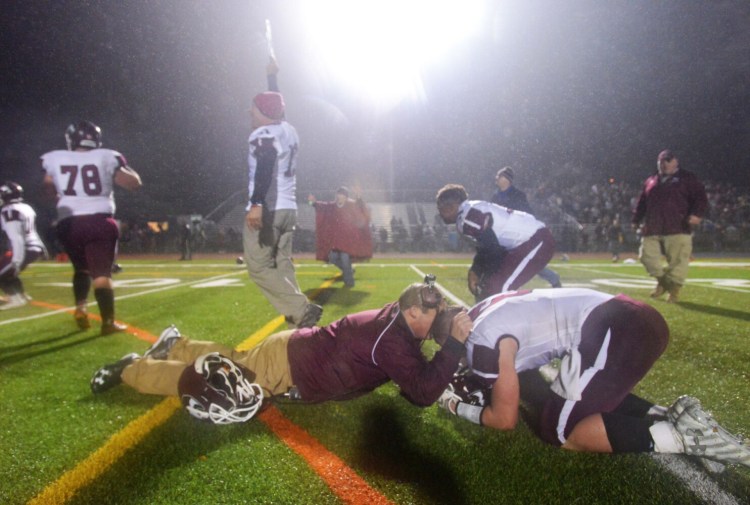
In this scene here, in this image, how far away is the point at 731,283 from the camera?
31.7ft

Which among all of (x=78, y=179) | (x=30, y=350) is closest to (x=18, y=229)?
(x=78, y=179)

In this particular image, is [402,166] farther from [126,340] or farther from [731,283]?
[126,340]

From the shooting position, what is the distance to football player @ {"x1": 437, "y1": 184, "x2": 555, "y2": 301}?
4051 millimetres

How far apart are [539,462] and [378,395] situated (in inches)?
47.4

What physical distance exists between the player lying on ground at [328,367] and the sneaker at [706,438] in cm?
109

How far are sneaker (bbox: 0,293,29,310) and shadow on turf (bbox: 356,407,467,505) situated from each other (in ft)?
21.7

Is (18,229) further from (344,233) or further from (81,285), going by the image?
(344,233)

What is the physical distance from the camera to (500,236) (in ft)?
13.6

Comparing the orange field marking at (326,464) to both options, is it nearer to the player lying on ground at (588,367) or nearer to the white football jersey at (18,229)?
the player lying on ground at (588,367)

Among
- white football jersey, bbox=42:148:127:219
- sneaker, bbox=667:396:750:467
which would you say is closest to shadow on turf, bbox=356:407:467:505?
sneaker, bbox=667:396:750:467

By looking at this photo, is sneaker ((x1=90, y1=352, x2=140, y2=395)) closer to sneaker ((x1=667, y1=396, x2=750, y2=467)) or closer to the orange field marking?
the orange field marking

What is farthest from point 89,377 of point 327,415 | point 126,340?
point 327,415

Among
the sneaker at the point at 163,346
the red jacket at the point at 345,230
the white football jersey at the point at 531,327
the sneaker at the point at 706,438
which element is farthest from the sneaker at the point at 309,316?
the red jacket at the point at 345,230

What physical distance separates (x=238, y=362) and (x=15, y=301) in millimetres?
5887
